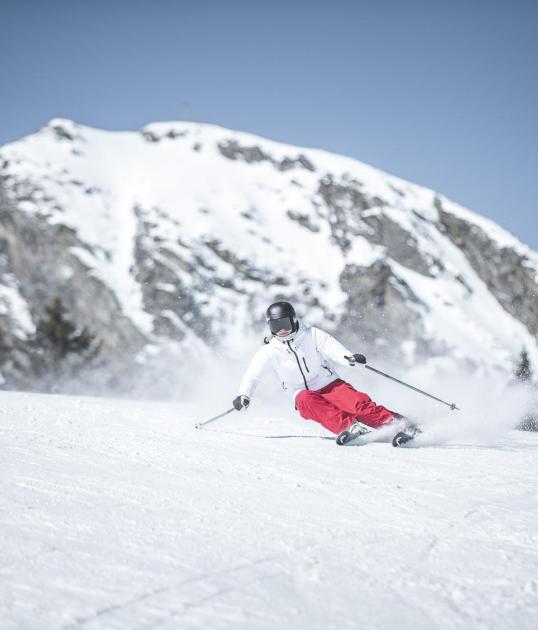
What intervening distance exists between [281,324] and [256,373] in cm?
57

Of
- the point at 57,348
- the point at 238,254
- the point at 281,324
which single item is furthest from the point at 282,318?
the point at 238,254

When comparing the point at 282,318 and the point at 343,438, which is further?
the point at 282,318

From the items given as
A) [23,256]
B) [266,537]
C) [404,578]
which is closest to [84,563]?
[266,537]

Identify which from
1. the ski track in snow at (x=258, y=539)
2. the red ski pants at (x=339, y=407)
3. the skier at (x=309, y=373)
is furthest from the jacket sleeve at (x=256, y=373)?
the ski track in snow at (x=258, y=539)

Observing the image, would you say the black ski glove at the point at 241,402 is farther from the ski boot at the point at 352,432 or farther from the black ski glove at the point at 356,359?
the black ski glove at the point at 356,359

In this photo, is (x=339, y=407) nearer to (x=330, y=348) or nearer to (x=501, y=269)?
(x=330, y=348)

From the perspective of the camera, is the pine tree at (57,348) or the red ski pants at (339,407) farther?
the pine tree at (57,348)

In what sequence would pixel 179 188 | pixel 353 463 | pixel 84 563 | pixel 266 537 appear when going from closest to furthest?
pixel 84 563, pixel 266 537, pixel 353 463, pixel 179 188

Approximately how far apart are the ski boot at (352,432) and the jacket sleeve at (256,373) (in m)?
1.06

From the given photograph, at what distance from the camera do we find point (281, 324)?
5449 mm

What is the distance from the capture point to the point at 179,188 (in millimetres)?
73625

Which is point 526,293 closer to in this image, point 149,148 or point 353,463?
point 149,148

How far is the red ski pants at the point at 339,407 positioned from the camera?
5.14 meters

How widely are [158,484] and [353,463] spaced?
149 centimetres
